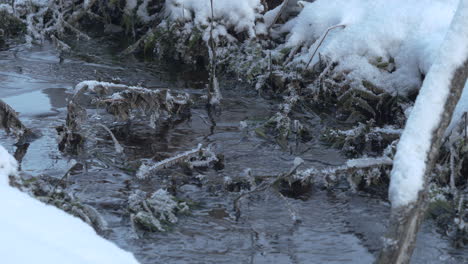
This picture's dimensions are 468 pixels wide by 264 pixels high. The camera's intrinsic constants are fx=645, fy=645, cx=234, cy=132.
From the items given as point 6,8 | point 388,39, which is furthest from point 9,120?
point 6,8

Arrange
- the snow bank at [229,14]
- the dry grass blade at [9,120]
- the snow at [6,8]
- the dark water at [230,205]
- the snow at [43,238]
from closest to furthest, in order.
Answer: the snow at [43,238] → the dark water at [230,205] → the dry grass blade at [9,120] → the snow bank at [229,14] → the snow at [6,8]

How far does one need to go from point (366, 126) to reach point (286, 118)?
0.83m

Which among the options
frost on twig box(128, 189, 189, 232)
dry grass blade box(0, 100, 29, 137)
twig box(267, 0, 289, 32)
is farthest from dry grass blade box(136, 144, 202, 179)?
twig box(267, 0, 289, 32)

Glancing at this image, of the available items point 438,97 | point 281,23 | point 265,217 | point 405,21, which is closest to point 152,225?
point 265,217

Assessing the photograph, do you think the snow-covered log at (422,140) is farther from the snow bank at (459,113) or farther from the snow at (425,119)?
the snow bank at (459,113)

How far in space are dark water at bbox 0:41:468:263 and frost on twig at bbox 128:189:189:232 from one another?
0.23 feet

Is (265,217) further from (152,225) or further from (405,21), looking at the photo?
(405,21)

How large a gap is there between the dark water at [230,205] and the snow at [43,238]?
127 centimetres

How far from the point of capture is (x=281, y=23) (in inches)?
356

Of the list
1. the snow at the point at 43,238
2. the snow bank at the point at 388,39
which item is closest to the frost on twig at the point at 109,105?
the snow bank at the point at 388,39

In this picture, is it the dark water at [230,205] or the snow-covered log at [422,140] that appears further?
the dark water at [230,205]

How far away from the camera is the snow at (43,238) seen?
2566 millimetres

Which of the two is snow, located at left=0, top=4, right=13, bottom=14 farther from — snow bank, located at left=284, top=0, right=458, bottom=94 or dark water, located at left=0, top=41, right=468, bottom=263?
snow bank, located at left=284, top=0, right=458, bottom=94

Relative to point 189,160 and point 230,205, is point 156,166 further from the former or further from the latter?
point 230,205
